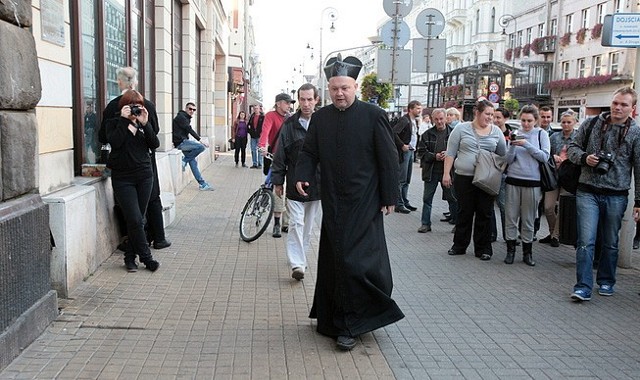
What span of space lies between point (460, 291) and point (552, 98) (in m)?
46.0

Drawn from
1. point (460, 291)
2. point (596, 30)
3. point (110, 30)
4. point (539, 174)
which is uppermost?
point (596, 30)

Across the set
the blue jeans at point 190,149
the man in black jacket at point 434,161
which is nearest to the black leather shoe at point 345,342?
the man in black jacket at point 434,161

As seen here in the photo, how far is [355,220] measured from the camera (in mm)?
4637

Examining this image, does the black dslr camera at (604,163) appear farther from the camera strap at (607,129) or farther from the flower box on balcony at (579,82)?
the flower box on balcony at (579,82)

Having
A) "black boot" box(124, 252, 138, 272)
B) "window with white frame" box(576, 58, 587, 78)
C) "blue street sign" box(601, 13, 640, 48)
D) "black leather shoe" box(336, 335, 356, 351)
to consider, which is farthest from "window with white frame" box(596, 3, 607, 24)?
"black leather shoe" box(336, 335, 356, 351)

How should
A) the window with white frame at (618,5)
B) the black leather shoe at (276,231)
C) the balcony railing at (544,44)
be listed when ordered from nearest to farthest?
the black leather shoe at (276,231)
the window with white frame at (618,5)
the balcony railing at (544,44)

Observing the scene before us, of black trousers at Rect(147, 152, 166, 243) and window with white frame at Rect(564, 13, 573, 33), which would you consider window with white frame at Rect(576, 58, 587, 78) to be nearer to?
window with white frame at Rect(564, 13, 573, 33)

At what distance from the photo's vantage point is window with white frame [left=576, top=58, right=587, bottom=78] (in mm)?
43716

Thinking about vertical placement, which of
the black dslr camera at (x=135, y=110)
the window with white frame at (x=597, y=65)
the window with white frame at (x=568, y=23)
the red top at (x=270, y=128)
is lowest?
the red top at (x=270, y=128)

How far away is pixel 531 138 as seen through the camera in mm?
7598

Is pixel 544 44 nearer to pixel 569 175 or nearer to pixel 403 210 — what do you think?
pixel 403 210

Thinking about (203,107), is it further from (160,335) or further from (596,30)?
(596,30)

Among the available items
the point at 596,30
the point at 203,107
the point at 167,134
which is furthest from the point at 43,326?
the point at 596,30

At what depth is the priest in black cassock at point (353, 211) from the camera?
4.60 meters
